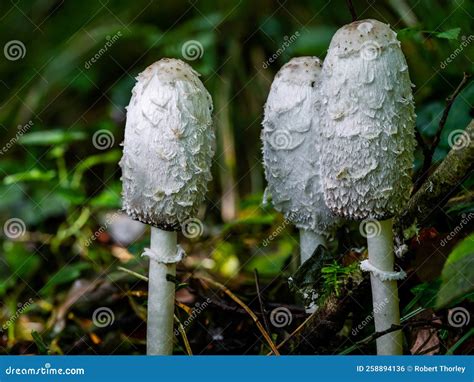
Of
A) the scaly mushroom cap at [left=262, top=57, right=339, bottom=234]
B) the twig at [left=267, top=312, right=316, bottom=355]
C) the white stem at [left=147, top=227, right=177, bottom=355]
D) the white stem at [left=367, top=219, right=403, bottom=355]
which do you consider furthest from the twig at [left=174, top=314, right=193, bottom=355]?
the white stem at [left=367, top=219, right=403, bottom=355]

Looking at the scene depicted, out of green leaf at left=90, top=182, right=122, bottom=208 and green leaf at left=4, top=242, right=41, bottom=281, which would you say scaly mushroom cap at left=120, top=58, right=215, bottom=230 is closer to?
green leaf at left=90, top=182, right=122, bottom=208

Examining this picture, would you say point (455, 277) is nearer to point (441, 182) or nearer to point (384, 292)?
point (384, 292)

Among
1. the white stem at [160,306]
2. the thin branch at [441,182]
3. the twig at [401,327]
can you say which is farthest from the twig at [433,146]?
the white stem at [160,306]

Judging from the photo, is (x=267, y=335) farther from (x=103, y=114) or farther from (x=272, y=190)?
(x=103, y=114)

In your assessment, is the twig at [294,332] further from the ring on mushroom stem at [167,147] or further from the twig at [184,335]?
the ring on mushroom stem at [167,147]

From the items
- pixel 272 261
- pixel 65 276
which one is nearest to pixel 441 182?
pixel 272 261
